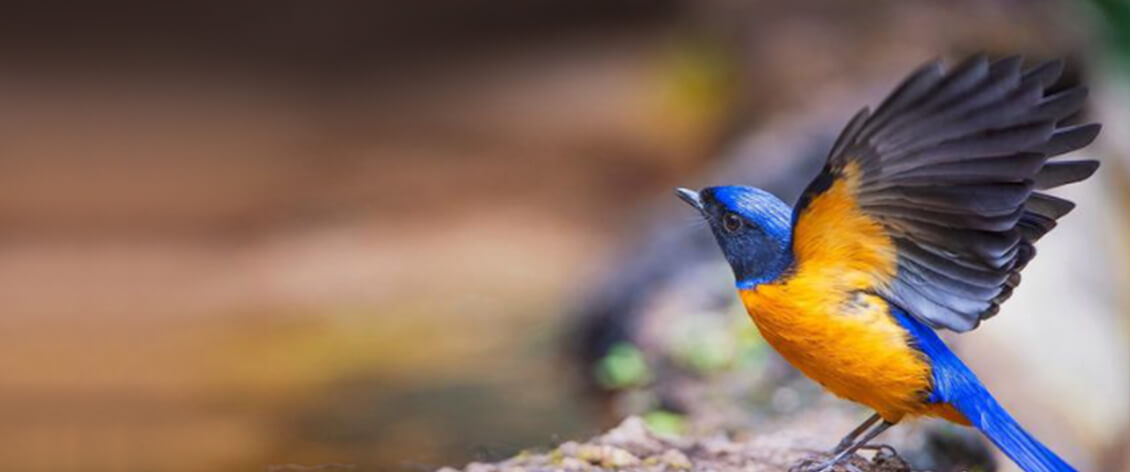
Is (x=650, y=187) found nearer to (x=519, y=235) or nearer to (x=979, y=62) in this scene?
(x=519, y=235)

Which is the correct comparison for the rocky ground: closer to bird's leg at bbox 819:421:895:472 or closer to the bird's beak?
bird's leg at bbox 819:421:895:472

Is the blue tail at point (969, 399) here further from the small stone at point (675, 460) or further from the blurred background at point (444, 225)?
the blurred background at point (444, 225)

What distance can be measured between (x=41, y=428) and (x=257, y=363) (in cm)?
108

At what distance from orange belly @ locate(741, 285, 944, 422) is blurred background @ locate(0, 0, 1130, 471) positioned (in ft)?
3.05

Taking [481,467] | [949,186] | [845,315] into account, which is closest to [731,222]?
[845,315]

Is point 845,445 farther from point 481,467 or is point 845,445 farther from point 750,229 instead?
point 481,467

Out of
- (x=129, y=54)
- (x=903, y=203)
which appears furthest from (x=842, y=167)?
(x=129, y=54)

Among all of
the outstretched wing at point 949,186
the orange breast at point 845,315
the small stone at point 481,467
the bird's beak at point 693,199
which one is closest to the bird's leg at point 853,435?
the orange breast at point 845,315

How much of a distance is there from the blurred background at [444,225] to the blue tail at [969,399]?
2.95 ft

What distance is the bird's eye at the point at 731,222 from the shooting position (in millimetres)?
3064

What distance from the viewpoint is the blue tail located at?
291 centimetres

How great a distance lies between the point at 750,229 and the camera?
120 inches

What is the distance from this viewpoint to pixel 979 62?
2.52 meters

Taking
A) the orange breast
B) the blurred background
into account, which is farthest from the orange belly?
the blurred background
